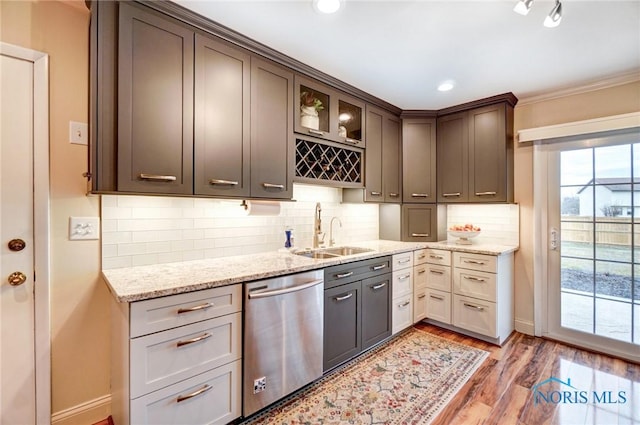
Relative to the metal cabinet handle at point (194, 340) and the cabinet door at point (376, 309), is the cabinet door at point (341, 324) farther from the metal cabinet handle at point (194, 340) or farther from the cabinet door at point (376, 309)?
the metal cabinet handle at point (194, 340)

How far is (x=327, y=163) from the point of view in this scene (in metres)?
2.65

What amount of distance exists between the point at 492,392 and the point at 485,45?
2.45 metres

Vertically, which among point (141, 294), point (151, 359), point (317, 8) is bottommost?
point (151, 359)

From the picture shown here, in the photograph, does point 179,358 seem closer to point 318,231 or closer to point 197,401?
point 197,401

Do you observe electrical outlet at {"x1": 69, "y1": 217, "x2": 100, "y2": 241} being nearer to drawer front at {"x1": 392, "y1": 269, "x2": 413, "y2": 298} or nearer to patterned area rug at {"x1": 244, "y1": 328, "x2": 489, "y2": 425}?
patterned area rug at {"x1": 244, "y1": 328, "x2": 489, "y2": 425}

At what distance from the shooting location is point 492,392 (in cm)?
205

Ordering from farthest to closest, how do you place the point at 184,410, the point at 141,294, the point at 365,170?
1. the point at 365,170
2. the point at 184,410
3. the point at 141,294

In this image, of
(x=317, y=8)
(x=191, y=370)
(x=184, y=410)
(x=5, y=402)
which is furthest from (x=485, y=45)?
(x=5, y=402)

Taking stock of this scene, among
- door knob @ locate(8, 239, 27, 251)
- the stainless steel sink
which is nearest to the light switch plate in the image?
door knob @ locate(8, 239, 27, 251)

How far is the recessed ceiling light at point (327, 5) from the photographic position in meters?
1.58

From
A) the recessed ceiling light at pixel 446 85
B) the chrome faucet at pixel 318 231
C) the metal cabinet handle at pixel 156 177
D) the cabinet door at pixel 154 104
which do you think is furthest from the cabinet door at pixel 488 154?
the metal cabinet handle at pixel 156 177

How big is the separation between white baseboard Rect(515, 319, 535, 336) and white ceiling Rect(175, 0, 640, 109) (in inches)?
92.9

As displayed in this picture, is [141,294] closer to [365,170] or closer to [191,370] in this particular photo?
[191,370]

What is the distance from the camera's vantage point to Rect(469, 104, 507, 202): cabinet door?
9.66 ft
